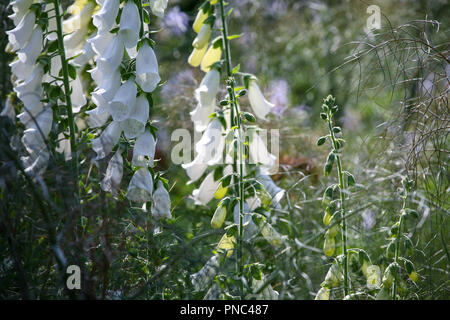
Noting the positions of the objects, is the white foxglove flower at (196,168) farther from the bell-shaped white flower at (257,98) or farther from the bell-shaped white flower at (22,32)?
the bell-shaped white flower at (22,32)

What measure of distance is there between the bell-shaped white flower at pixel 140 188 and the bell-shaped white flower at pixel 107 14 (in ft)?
1.50

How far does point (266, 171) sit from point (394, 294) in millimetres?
567

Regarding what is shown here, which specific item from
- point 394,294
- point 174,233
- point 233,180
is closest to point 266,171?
point 233,180

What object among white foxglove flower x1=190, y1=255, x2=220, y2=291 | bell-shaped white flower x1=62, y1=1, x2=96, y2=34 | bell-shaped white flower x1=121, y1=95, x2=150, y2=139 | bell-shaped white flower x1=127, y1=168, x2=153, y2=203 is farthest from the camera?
bell-shaped white flower x1=62, y1=1, x2=96, y2=34

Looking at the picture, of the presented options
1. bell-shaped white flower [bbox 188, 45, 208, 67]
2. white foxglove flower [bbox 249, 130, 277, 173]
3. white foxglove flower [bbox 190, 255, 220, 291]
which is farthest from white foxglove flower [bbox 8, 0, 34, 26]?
white foxglove flower [bbox 190, 255, 220, 291]

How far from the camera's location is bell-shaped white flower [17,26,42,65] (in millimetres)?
1631

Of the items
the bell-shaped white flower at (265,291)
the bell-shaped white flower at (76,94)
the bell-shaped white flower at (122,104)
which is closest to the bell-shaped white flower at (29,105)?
the bell-shaped white flower at (76,94)

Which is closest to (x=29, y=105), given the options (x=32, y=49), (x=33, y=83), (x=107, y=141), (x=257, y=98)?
(x=33, y=83)

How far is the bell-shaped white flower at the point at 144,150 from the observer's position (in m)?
1.59

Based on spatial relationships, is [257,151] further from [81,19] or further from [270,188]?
[81,19]

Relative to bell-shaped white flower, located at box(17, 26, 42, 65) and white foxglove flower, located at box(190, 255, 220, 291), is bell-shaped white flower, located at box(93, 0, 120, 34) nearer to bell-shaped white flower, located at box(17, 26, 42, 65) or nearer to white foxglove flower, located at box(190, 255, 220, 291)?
bell-shaped white flower, located at box(17, 26, 42, 65)

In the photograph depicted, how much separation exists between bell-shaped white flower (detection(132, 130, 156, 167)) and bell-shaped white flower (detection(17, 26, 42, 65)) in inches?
16.2

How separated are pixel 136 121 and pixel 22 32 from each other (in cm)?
44
